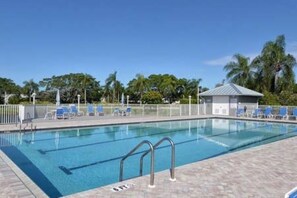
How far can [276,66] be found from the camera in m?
33.2

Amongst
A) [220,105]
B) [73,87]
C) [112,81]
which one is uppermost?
[112,81]

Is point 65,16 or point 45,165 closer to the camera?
point 45,165

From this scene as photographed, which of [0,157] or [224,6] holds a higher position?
[224,6]

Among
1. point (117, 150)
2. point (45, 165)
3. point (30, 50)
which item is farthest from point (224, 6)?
point (30, 50)

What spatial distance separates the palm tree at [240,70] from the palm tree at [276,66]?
2.21m

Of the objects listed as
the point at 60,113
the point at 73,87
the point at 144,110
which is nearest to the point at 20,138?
the point at 60,113

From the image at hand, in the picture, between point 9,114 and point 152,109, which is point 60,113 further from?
point 152,109

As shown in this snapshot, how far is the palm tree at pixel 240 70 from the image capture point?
36500mm

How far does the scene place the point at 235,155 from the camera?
25.3 ft

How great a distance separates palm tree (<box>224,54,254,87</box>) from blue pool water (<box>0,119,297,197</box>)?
899 inches

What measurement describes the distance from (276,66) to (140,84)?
28.7 meters

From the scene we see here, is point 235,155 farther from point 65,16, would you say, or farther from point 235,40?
point 235,40

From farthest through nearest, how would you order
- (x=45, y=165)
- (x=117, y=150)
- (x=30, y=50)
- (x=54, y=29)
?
1. (x=30, y=50)
2. (x=54, y=29)
3. (x=117, y=150)
4. (x=45, y=165)

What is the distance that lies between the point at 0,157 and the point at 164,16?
19.8 m
